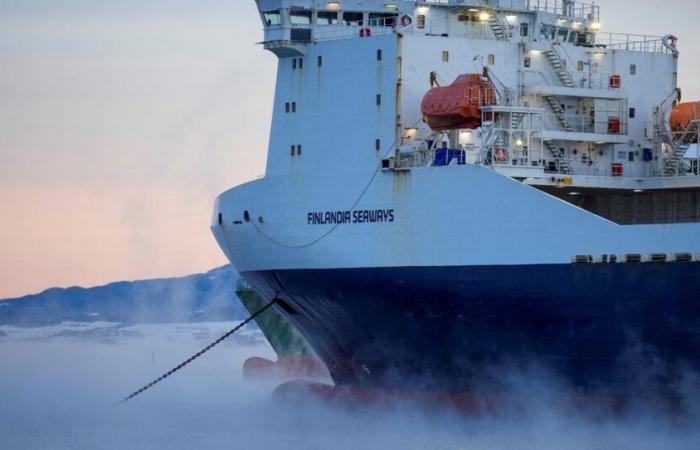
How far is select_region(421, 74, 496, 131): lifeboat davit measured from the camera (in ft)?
161

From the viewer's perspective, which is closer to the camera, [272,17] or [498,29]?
[498,29]

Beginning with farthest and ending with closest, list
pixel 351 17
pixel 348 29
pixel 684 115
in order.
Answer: pixel 351 17, pixel 348 29, pixel 684 115

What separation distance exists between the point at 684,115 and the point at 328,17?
10.1m

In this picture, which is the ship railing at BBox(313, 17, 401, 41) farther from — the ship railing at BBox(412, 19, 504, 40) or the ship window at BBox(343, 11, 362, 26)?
the ship railing at BBox(412, 19, 504, 40)

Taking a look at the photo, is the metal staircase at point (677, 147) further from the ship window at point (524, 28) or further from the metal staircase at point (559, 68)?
the ship window at point (524, 28)

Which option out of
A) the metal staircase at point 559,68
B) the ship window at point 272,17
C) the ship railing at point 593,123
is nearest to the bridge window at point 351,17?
the ship window at point 272,17

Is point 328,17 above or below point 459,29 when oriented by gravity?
above

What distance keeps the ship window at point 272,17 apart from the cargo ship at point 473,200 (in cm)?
14

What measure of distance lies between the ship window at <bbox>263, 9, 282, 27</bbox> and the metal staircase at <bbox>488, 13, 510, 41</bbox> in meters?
5.81

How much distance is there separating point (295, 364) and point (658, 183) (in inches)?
805

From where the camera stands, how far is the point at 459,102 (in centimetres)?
4884

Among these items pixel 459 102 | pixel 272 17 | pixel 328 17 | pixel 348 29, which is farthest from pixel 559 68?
pixel 272 17

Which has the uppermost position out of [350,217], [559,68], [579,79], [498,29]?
[498,29]

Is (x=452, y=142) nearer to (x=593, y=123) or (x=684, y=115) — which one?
(x=593, y=123)
